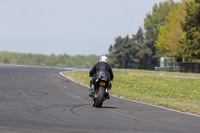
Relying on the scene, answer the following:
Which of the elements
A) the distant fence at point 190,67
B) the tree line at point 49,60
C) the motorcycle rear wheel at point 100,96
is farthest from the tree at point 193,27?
the tree line at point 49,60

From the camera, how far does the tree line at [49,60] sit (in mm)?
110062

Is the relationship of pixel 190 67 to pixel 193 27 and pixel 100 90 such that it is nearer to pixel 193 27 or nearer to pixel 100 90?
pixel 193 27

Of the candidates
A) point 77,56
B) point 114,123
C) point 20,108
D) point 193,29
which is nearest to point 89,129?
point 114,123

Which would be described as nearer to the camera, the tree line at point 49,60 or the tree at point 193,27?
the tree at point 193,27

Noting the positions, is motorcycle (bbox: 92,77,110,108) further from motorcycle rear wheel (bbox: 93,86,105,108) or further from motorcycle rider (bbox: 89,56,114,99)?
motorcycle rider (bbox: 89,56,114,99)

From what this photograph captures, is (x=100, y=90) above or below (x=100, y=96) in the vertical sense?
above

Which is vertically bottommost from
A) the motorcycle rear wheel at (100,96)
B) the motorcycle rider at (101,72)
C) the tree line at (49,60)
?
the motorcycle rear wheel at (100,96)

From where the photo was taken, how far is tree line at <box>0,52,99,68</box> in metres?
110

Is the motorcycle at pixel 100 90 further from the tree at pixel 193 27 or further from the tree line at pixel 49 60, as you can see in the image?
the tree line at pixel 49 60

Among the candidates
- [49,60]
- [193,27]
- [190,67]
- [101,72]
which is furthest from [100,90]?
[49,60]

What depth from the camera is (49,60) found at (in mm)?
120000

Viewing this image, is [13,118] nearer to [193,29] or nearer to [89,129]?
[89,129]

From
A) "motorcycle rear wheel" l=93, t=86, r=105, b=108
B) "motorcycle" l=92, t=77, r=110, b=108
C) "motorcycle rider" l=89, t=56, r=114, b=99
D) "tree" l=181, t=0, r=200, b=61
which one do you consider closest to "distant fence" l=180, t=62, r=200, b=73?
"tree" l=181, t=0, r=200, b=61

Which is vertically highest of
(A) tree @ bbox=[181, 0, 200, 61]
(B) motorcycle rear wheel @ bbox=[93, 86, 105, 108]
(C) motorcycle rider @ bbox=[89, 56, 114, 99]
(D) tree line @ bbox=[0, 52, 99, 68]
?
(A) tree @ bbox=[181, 0, 200, 61]
